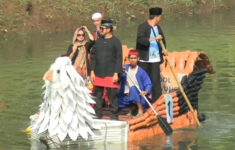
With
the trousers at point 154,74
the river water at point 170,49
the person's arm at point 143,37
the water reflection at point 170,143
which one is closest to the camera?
the water reflection at point 170,143

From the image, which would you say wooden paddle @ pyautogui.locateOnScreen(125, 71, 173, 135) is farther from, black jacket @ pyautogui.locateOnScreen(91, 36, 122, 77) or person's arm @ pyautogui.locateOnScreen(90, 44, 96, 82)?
person's arm @ pyautogui.locateOnScreen(90, 44, 96, 82)

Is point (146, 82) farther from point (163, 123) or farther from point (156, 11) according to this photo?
point (156, 11)

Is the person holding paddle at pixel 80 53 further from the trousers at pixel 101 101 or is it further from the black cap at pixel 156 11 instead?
the black cap at pixel 156 11

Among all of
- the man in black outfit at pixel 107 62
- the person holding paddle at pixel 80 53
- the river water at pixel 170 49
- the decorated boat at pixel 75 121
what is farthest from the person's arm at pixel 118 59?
the river water at pixel 170 49

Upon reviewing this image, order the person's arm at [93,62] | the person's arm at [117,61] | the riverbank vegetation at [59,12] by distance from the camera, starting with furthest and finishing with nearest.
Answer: the riverbank vegetation at [59,12] < the person's arm at [93,62] < the person's arm at [117,61]

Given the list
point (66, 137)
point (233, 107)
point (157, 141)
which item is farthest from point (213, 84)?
point (66, 137)

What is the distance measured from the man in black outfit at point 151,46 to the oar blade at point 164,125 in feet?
3.65

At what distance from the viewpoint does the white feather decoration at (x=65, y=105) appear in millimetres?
12016

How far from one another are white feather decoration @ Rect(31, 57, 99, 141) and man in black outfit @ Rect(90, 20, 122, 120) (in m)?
1.21

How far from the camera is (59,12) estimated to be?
108 feet

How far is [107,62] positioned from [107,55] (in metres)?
0.12

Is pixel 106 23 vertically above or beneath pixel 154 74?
above

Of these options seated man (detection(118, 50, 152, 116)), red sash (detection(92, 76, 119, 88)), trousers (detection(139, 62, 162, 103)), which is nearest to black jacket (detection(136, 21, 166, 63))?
trousers (detection(139, 62, 162, 103))

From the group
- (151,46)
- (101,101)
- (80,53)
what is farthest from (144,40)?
(101,101)
